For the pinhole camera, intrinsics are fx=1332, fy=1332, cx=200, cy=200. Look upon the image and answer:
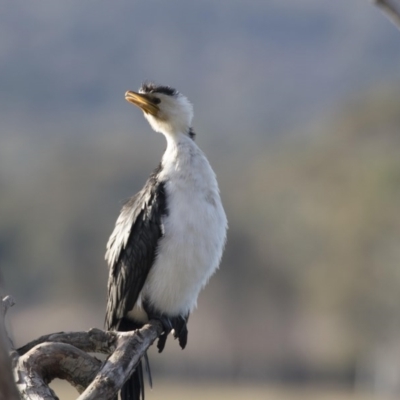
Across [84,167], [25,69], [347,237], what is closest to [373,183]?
[347,237]

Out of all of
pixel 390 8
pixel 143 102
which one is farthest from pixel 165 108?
pixel 390 8

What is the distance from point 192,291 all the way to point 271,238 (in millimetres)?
30896

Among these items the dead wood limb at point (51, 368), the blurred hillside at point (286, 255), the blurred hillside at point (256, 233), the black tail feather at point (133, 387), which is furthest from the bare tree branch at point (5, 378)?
the blurred hillside at point (286, 255)

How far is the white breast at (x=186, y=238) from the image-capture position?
23.0 feet

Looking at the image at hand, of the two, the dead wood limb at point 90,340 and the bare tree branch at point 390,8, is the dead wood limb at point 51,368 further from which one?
the bare tree branch at point 390,8

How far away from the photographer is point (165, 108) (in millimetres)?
7680

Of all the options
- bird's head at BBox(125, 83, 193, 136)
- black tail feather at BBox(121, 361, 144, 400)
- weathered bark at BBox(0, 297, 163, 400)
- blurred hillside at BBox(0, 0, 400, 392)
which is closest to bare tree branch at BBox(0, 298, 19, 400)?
weathered bark at BBox(0, 297, 163, 400)

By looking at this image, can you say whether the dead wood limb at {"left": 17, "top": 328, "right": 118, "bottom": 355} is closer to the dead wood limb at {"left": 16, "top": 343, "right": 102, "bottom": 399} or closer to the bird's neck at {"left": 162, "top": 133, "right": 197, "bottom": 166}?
the dead wood limb at {"left": 16, "top": 343, "right": 102, "bottom": 399}

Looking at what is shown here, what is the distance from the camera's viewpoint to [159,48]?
4090 inches

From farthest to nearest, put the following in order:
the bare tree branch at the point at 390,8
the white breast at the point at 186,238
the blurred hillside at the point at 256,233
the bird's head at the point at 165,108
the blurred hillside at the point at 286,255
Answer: the blurred hillside at the point at 286,255 < the blurred hillside at the point at 256,233 < the bird's head at the point at 165,108 < the white breast at the point at 186,238 < the bare tree branch at the point at 390,8

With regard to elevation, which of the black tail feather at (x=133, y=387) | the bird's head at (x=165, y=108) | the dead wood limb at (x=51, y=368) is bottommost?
the black tail feather at (x=133, y=387)

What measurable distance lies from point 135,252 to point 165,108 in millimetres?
995

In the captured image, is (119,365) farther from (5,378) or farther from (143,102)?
(143,102)

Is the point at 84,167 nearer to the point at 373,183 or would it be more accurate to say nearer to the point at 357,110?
the point at 357,110
